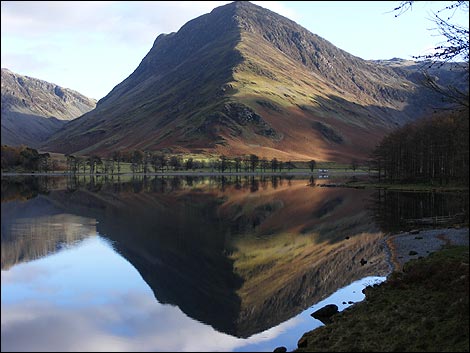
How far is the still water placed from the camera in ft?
90.0

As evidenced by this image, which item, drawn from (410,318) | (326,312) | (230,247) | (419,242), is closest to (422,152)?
(419,242)

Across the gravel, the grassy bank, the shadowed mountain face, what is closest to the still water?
the shadowed mountain face

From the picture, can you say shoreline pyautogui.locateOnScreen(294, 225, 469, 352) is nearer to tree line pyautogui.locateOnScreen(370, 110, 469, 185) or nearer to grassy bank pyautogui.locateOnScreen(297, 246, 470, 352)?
grassy bank pyautogui.locateOnScreen(297, 246, 470, 352)

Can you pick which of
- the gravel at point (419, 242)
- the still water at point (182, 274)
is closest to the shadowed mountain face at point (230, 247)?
the still water at point (182, 274)

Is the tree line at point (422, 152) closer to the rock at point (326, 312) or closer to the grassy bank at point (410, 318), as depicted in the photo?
the grassy bank at point (410, 318)

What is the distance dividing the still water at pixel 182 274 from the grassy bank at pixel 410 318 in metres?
3.31

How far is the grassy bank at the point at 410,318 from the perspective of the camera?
19.9 m

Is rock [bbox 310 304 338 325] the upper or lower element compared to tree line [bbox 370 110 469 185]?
lower

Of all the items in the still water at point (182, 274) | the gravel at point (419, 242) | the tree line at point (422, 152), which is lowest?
the still water at point (182, 274)

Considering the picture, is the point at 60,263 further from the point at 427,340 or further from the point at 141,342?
the point at 427,340

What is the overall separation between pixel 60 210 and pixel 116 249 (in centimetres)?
4259

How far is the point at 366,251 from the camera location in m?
50.3

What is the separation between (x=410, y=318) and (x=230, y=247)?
1319 inches

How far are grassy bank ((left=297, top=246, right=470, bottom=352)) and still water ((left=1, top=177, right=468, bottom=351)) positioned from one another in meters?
3.31
